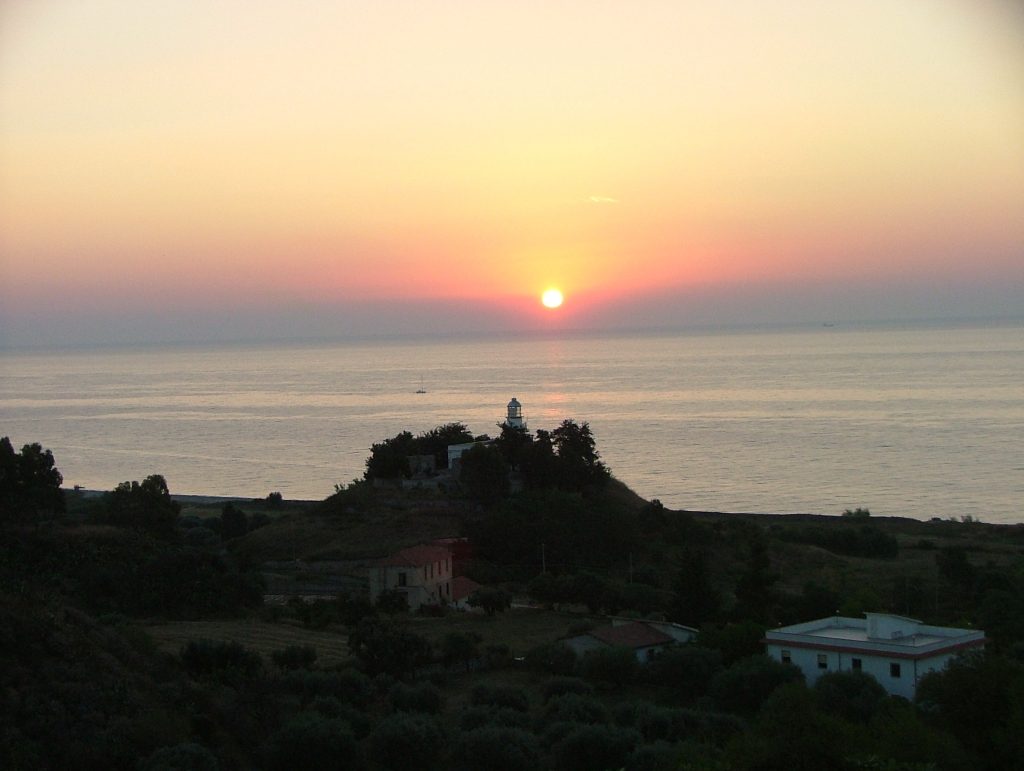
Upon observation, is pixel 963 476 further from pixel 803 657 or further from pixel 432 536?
pixel 803 657

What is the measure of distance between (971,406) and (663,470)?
46.2m

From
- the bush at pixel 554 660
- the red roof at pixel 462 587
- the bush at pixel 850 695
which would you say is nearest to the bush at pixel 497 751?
the bush at pixel 850 695

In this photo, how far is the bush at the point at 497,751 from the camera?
47.9ft

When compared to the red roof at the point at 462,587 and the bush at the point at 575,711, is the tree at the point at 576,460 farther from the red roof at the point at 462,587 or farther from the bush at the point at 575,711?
the bush at the point at 575,711

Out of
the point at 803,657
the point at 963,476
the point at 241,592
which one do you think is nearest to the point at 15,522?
the point at 241,592

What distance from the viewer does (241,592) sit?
29219 mm

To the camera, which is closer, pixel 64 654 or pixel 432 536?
pixel 64 654

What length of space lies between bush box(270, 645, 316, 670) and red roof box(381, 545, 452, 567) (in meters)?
10.2

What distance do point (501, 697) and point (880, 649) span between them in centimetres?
664

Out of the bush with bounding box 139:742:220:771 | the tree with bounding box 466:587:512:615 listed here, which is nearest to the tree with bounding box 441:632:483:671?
the tree with bounding box 466:587:512:615

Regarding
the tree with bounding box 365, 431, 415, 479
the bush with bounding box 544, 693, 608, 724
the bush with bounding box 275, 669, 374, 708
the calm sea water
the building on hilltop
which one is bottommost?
the calm sea water

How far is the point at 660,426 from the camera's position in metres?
96.0

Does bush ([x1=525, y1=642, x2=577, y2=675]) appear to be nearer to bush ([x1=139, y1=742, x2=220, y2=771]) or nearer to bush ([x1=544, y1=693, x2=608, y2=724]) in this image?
bush ([x1=544, y1=693, x2=608, y2=724])

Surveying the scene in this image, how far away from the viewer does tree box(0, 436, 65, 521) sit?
37.4 meters
